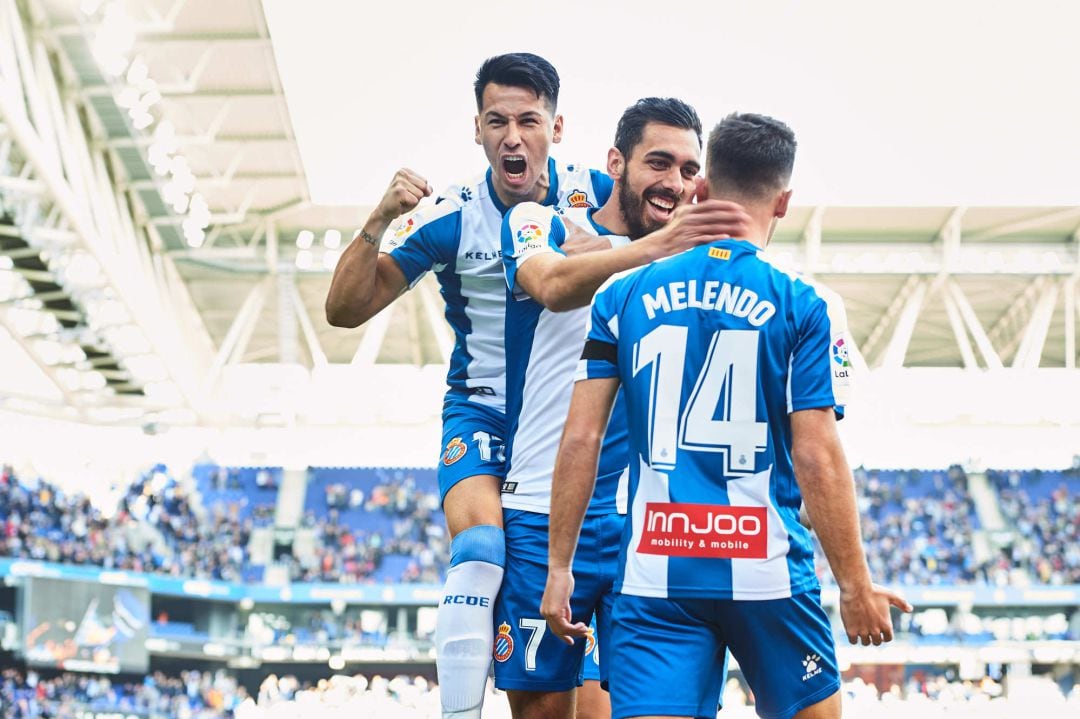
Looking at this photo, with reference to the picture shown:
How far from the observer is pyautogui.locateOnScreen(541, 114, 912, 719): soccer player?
3.46 metres

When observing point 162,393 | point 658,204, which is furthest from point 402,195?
point 162,393

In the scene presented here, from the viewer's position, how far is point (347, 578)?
3609 centimetres

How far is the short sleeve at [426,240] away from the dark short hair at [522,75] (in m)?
0.46

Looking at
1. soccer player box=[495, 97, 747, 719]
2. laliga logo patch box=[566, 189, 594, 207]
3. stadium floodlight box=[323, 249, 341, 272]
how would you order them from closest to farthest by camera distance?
soccer player box=[495, 97, 747, 719], laliga logo patch box=[566, 189, 594, 207], stadium floodlight box=[323, 249, 341, 272]

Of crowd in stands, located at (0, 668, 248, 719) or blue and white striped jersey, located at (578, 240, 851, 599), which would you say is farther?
crowd in stands, located at (0, 668, 248, 719)

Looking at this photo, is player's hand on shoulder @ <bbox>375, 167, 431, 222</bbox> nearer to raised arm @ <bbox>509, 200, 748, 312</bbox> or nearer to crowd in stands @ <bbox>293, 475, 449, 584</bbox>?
raised arm @ <bbox>509, 200, 748, 312</bbox>

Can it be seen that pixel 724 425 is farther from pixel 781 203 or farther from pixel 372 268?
pixel 372 268

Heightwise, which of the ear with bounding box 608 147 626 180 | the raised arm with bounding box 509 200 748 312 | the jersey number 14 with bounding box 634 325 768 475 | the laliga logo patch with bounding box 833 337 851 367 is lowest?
the jersey number 14 with bounding box 634 325 768 475

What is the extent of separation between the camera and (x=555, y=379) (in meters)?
4.96

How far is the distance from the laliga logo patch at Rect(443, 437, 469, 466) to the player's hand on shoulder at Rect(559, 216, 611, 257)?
89 centimetres

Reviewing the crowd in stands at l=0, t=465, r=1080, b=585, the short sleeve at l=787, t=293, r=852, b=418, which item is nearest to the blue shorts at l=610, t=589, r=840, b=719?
the short sleeve at l=787, t=293, r=852, b=418

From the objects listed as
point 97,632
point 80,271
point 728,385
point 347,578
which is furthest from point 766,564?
point 347,578

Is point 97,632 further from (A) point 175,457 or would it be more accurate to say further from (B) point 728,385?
(B) point 728,385

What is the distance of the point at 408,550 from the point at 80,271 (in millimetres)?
13731
